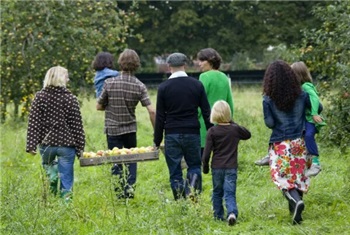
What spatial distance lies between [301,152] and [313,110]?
1.45ft

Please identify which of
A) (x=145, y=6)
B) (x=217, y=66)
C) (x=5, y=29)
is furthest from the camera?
(x=145, y=6)

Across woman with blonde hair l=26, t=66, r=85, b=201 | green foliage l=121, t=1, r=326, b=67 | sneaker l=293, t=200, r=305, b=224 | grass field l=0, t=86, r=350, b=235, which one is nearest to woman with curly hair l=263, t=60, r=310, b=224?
sneaker l=293, t=200, r=305, b=224

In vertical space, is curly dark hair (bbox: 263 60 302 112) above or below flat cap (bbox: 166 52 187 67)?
below

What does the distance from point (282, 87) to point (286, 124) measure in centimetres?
37

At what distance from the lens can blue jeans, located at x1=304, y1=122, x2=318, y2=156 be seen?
26.5 ft

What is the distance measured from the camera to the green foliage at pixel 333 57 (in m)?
11.4

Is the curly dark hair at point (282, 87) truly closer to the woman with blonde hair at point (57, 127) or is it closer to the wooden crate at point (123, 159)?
the wooden crate at point (123, 159)

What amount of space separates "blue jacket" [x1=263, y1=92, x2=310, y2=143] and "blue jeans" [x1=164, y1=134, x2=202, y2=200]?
0.90 metres

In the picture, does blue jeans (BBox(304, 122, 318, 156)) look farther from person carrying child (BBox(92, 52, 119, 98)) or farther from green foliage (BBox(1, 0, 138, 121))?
green foliage (BBox(1, 0, 138, 121))

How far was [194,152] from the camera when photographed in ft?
28.4

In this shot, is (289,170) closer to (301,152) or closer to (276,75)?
(301,152)

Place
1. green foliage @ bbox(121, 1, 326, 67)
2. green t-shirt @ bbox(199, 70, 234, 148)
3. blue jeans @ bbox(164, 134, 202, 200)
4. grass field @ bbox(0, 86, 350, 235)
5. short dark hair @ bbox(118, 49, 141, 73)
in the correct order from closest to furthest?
grass field @ bbox(0, 86, 350, 235) < blue jeans @ bbox(164, 134, 202, 200) < green t-shirt @ bbox(199, 70, 234, 148) < short dark hair @ bbox(118, 49, 141, 73) < green foliage @ bbox(121, 1, 326, 67)

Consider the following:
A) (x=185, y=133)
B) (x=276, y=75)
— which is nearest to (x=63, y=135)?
(x=185, y=133)

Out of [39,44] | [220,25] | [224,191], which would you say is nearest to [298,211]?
[224,191]
